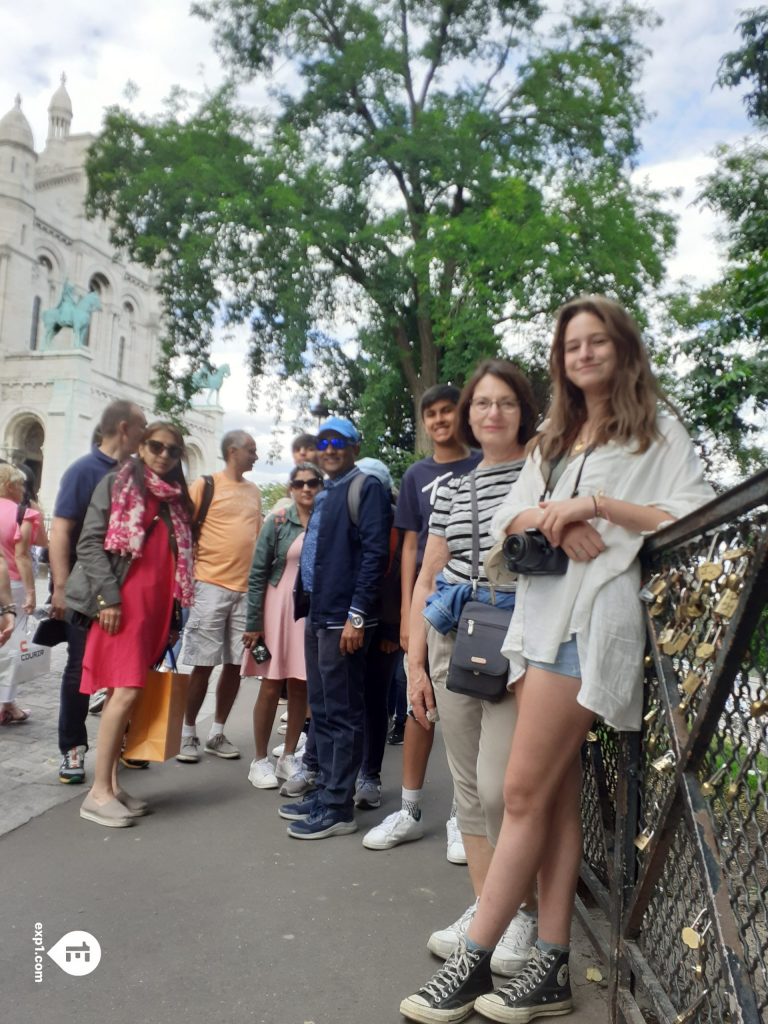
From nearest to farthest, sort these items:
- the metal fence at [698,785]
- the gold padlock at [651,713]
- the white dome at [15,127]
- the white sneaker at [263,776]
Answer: the metal fence at [698,785] < the gold padlock at [651,713] < the white sneaker at [263,776] < the white dome at [15,127]

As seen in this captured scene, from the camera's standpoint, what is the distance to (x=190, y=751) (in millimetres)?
5402

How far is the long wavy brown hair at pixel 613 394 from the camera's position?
2.27m

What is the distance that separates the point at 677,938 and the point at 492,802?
0.70 metres

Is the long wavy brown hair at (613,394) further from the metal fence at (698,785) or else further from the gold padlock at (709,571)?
the gold padlock at (709,571)

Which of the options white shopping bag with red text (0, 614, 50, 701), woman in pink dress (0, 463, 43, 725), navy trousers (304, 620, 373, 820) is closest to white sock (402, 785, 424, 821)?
navy trousers (304, 620, 373, 820)

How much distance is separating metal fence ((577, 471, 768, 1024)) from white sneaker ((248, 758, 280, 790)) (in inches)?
112

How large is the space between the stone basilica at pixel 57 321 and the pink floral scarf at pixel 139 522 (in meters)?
35.8

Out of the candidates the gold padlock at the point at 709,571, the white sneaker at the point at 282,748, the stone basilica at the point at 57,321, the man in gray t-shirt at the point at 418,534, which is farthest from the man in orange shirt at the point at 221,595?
the stone basilica at the point at 57,321

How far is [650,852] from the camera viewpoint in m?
2.04

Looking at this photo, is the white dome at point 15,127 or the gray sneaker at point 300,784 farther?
the white dome at point 15,127

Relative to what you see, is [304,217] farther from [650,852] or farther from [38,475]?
[38,475]

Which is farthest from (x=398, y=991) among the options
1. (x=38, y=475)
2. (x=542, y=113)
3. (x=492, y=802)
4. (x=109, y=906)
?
(x=38, y=475)

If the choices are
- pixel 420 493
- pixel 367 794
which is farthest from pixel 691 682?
pixel 367 794

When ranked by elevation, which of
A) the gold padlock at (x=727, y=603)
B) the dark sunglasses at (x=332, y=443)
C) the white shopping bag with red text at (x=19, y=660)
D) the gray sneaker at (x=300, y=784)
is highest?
the dark sunglasses at (x=332, y=443)
